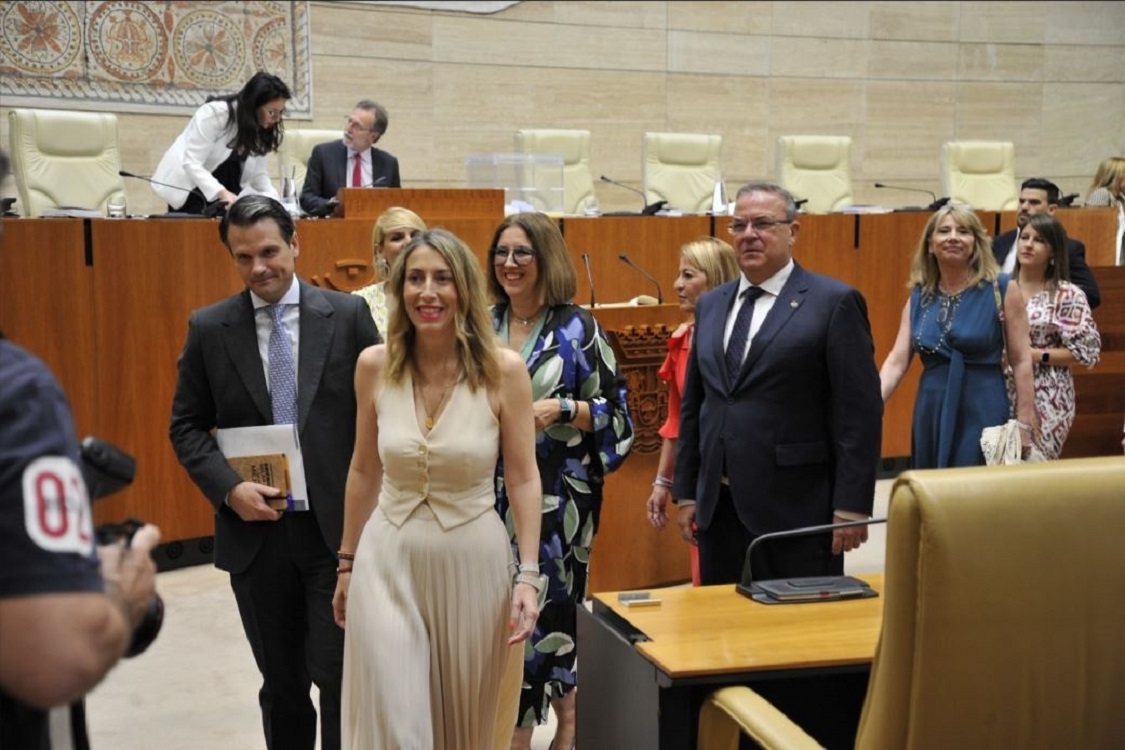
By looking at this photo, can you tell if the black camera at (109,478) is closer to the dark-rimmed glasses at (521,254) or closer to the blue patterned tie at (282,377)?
the blue patterned tie at (282,377)

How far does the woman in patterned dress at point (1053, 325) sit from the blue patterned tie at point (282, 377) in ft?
10.8

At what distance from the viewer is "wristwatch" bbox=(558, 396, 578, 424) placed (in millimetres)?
3594

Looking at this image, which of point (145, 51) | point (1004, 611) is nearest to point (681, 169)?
point (145, 51)

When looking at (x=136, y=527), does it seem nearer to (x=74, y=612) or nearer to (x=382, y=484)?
(x=74, y=612)

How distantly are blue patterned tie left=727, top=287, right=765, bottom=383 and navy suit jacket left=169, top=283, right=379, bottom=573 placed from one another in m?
0.96

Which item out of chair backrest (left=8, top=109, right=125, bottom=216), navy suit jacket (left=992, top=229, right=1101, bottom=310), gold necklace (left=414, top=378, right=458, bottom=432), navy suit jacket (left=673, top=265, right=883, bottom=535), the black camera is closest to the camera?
the black camera

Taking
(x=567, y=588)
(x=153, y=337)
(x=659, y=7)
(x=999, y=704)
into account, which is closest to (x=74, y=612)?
(x=999, y=704)

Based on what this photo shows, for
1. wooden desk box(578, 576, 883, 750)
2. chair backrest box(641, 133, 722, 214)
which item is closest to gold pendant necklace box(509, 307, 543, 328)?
wooden desk box(578, 576, 883, 750)

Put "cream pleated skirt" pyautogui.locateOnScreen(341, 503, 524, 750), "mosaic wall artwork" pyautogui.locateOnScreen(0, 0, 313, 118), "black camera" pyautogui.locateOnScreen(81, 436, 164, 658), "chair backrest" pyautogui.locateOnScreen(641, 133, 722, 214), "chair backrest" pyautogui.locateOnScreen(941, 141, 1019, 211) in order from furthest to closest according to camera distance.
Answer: "chair backrest" pyautogui.locateOnScreen(941, 141, 1019, 211) < "chair backrest" pyautogui.locateOnScreen(641, 133, 722, 214) < "mosaic wall artwork" pyautogui.locateOnScreen(0, 0, 313, 118) < "cream pleated skirt" pyautogui.locateOnScreen(341, 503, 524, 750) < "black camera" pyautogui.locateOnScreen(81, 436, 164, 658)

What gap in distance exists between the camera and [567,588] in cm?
370

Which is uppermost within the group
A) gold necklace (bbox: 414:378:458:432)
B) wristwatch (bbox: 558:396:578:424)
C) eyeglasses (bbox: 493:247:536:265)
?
eyeglasses (bbox: 493:247:536:265)

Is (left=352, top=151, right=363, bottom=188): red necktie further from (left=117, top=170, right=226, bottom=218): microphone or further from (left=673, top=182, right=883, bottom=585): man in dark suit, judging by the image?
(left=673, top=182, right=883, bottom=585): man in dark suit

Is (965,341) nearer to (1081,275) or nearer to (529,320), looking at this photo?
(529,320)

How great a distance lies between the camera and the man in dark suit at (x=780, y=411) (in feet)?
11.2
